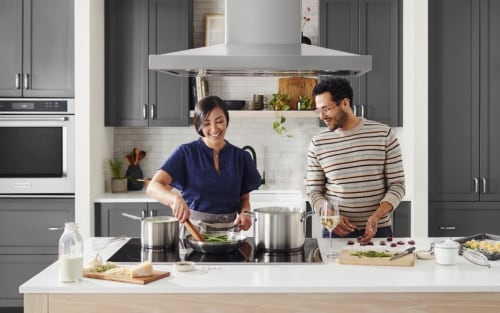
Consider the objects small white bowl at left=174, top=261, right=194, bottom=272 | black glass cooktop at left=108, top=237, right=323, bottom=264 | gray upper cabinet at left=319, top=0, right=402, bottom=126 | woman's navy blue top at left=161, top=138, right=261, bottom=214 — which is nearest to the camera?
small white bowl at left=174, top=261, right=194, bottom=272

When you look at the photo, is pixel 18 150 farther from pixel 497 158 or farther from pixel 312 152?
pixel 497 158

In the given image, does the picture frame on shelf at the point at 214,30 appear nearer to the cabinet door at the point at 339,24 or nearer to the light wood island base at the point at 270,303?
the cabinet door at the point at 339,24

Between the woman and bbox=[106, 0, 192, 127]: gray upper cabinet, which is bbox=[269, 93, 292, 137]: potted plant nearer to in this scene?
bbox=[106, 0, 192, 127]: gray upper cabinet

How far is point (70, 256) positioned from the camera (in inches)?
89.3

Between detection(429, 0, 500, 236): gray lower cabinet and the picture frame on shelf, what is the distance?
1742 millimetres

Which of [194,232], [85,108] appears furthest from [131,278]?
[85,108]

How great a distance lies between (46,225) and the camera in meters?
4.86

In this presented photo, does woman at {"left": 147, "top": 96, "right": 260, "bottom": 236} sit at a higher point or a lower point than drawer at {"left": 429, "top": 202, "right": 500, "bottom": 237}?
higher

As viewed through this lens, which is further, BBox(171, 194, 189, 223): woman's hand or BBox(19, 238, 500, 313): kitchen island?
BBox(171, 194, 189, 223): woman's hand

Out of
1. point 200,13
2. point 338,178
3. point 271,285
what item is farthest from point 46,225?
point 271,285

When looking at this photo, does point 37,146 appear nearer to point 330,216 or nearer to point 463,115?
point 330,216

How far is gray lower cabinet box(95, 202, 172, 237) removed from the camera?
16.1ft

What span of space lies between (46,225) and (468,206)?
10.8ft

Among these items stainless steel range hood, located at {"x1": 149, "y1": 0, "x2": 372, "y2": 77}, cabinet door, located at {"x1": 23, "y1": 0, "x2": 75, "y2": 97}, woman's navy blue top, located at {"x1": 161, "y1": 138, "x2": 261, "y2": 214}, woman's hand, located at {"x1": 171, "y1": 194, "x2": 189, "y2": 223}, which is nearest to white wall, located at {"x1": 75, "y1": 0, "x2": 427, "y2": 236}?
cabinet door, located at {"x1": 23, "y1": 0, "x2": 75, "y2": 97}
